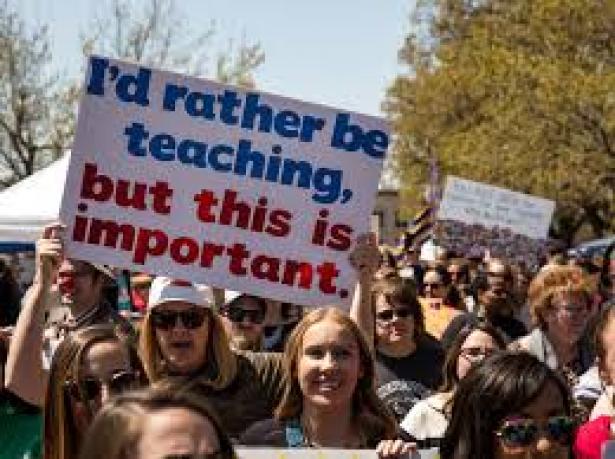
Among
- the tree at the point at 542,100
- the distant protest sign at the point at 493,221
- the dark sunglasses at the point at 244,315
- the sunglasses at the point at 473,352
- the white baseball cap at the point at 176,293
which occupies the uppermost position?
the tree at the point at 542,100

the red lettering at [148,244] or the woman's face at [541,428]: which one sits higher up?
the red lettering at [148,244]

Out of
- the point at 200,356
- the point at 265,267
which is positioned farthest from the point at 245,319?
the point at 200,356

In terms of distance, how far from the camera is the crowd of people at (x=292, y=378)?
359 cm

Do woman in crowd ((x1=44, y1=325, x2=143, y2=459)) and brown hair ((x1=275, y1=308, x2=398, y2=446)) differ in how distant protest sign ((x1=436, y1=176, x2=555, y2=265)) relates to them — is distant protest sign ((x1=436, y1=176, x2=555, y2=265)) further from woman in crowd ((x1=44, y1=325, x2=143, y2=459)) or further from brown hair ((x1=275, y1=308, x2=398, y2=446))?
woman in crowd ((x1=44, y1=325, x2=143, y2=459))

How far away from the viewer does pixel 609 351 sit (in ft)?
14.4

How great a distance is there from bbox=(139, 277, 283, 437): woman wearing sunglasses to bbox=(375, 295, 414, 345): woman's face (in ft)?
4.02

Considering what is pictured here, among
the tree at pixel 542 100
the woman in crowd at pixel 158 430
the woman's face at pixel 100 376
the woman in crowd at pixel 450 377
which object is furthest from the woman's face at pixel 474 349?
the tree at pixel 542 100

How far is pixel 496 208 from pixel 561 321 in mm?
13036

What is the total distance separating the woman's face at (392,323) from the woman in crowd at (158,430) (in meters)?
4.04

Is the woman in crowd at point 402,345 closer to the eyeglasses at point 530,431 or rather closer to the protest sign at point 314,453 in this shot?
the protest sign at point 314,453

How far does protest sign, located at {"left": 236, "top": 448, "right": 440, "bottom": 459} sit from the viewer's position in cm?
391

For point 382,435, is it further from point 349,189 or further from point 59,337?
point 59,337

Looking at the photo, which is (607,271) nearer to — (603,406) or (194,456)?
(603,406)

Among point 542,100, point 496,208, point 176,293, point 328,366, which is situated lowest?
point 328,366
